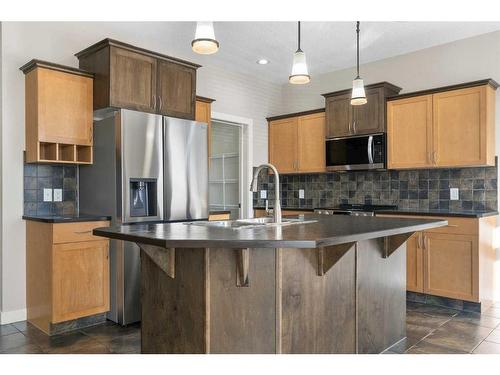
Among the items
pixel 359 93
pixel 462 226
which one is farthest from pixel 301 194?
pixel 359 93

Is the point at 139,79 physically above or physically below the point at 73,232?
above

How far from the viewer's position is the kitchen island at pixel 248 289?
2.00 metres

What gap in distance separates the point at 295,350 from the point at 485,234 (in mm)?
2709

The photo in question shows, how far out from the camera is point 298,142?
222 inches

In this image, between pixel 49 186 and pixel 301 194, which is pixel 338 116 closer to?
pixel 301 194

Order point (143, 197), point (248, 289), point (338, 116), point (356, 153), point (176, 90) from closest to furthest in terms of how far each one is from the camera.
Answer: point (248, 289) → point (143, 197) → point (176, 90) → point (356, 153) → point (338, 116)

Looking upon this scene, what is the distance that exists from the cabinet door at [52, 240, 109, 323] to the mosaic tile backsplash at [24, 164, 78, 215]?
0.61 meters

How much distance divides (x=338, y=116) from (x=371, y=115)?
1.47ft

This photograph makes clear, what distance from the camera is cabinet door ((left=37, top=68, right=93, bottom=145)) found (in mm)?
3416

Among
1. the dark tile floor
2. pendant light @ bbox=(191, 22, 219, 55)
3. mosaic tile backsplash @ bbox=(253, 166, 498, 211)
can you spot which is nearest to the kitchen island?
the dark tile floor

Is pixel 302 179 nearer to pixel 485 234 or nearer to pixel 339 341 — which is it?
pixel 485 234

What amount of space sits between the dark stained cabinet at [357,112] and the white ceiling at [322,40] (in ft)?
1.54

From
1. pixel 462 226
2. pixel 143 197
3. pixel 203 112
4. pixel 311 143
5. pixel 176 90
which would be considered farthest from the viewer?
pixel 311 143
